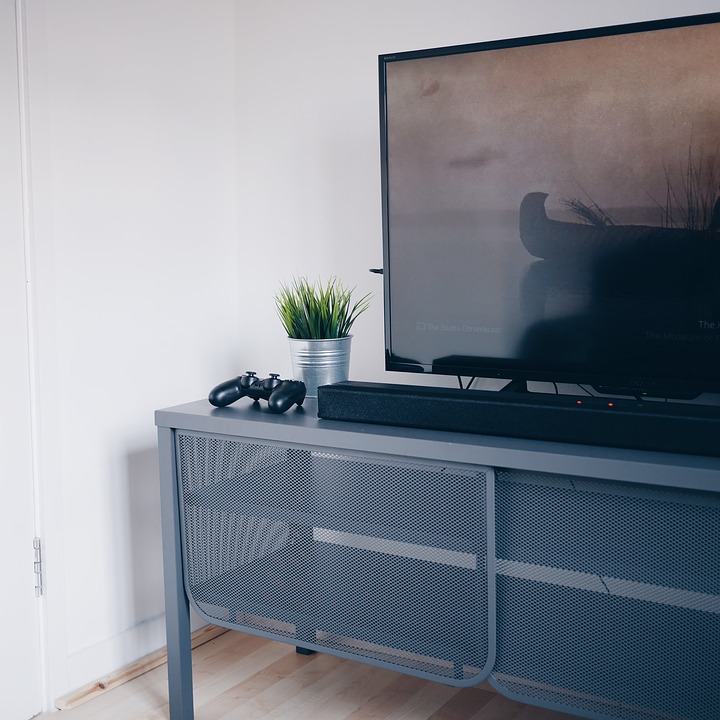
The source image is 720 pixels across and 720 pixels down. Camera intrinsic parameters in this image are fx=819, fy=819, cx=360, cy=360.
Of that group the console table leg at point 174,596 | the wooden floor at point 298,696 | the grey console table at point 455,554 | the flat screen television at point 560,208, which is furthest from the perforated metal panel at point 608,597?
the console table leg at point 174,596

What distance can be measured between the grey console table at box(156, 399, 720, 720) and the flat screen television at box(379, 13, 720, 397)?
257 millimetres

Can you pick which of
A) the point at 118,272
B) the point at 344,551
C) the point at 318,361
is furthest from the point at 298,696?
the point at 118,272

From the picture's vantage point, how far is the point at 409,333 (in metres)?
1.74

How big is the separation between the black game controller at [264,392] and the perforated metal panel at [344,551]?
9 centimetres

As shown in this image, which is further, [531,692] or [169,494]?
[169,494]

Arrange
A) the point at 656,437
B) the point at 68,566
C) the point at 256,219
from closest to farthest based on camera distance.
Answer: the point at 656,437 < the point at 68,566 < the point at 256,219

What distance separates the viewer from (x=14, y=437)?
1.81 meters

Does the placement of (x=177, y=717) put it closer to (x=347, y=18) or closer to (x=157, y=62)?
(x=157, y=62)

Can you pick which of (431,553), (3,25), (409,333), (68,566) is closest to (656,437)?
(431,553)

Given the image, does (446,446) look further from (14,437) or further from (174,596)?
(14,437)

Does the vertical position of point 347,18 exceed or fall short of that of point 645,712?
it exceeds it

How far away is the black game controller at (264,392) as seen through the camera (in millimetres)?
1666

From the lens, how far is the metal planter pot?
6.01ft

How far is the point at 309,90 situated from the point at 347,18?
21 centimetres
